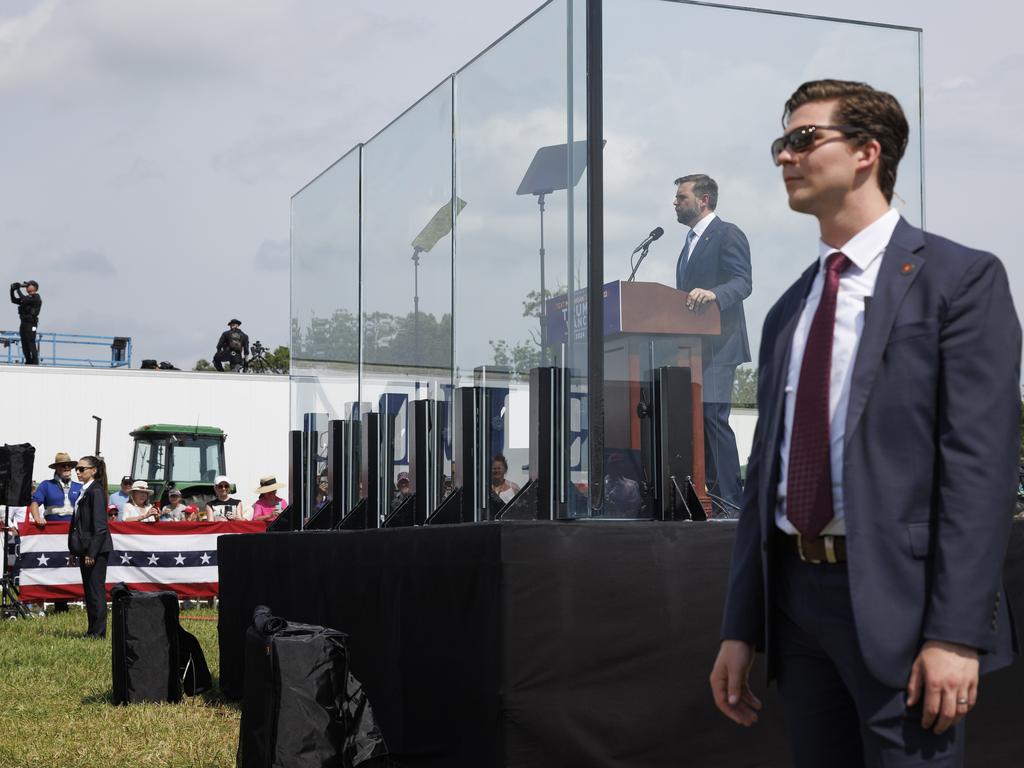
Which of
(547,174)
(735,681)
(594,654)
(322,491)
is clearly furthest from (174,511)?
(735,681)

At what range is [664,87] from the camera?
6.00m

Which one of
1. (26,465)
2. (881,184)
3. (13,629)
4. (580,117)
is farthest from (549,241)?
(26,465)

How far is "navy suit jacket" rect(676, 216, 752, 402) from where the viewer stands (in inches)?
236

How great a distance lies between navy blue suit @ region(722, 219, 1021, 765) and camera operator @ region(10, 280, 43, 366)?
36241 millimetres

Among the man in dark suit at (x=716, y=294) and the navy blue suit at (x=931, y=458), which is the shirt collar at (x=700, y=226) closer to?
the man in dark suit at (x=716, y=294)

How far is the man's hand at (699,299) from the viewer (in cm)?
599

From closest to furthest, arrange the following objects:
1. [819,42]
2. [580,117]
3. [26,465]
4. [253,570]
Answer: [580,117] → [819,42] → [253,570] → [26,465]

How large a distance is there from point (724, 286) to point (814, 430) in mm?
3437

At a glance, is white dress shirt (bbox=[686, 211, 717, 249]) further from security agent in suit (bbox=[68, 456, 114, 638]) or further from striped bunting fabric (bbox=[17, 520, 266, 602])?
striped bunting fabric (bbox=[17, 520, 266, 602])

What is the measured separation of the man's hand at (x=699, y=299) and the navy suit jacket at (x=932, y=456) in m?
3.31

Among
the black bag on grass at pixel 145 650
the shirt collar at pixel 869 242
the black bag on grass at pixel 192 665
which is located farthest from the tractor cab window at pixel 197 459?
the shirt collar at pixel 869 242

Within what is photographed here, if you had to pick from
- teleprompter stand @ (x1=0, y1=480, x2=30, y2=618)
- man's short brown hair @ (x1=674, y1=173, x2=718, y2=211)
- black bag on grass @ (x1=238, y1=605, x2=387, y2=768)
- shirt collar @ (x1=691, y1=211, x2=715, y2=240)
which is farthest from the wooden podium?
teleprompter stand @ (x1=0, y1=480, x2=30, y2=618)

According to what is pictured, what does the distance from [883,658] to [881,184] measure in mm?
933

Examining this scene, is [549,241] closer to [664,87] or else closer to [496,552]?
[664,87]
